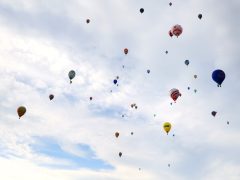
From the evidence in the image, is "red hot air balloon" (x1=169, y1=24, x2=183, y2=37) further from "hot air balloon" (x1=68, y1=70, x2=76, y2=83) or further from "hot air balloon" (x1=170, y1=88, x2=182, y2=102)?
"hot air balloon" (x1=68, y1=70, x2=76, y2=83)

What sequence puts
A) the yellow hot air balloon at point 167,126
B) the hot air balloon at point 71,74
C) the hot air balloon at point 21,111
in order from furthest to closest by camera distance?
the yellow hot air balloon at point 167,126 < the hot air balloon at point 71,74 < the hot air balloon at point 21,111

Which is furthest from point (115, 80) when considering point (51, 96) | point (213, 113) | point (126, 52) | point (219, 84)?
point (219, 84)

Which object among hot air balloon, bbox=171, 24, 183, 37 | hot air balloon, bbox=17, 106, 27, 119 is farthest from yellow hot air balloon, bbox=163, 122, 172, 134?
hot air balloon, bbox=17, 106, 27, 119

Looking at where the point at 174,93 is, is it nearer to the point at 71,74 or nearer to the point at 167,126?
the point at 167,126

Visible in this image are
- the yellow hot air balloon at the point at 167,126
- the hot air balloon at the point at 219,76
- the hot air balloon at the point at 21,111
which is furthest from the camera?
the yellow hot air balloon at the point at 167,126

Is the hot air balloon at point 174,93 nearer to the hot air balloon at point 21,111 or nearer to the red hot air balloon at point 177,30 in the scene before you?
the red hot air balloon at point 177,30

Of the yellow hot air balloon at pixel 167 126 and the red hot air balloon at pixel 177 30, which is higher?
the red hot air balloon at pixel 177 30

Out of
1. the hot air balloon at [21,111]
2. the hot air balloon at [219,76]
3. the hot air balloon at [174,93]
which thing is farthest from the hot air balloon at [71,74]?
the hot air balloon at [219,76]

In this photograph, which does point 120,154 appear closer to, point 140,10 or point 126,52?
point 126,52

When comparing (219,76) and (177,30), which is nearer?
(219,76)

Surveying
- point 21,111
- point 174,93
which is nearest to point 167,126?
point 174,93

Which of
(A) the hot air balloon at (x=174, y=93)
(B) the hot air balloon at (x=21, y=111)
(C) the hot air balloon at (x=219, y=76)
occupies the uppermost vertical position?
(A) the hot air balloon at (x=174, y=93)

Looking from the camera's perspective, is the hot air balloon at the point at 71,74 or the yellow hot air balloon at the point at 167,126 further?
the yellow hot air balloon at the point at 167,126

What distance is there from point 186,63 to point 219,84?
58.5 ft
